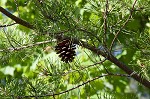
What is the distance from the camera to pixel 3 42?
1351 millimetres

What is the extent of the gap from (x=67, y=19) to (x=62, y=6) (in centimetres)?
4

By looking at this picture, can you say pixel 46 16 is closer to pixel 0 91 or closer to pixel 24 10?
pixel 0 91

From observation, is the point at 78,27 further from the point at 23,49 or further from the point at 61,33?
the point at 23,49

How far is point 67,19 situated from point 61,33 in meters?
0.05

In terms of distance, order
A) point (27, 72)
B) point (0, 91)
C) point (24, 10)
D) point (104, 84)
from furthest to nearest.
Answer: point (24, 10), point (27, 72), point (104, 84), point (0, 91)

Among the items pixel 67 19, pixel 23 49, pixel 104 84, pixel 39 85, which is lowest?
pixel 104 84

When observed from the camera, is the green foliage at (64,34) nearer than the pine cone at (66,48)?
Yes

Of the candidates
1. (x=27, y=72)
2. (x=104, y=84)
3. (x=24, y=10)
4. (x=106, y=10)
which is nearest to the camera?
(x=106, y=10)


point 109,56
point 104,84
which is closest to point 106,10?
point 109,56

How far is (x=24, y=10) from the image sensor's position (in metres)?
2.40

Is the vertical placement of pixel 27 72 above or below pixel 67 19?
below

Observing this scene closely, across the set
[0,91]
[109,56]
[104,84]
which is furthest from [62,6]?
[104,84]

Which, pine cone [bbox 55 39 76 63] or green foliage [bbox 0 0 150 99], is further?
pine cone [bbox 55 39 76 63]

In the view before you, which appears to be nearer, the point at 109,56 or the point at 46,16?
the point at 46,16
